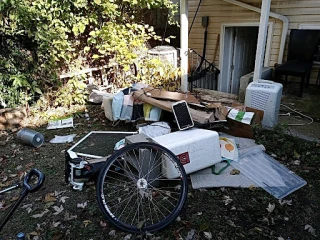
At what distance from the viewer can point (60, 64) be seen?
5281 mm

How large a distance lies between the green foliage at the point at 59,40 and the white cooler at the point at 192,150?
10.1 ft

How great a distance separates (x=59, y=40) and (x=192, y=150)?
3.50 metres

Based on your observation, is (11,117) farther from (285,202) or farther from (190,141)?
(285,202)

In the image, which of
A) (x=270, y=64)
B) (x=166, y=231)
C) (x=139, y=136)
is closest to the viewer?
(x=166, y=231)

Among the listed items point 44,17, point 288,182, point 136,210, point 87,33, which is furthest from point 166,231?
point 87,33

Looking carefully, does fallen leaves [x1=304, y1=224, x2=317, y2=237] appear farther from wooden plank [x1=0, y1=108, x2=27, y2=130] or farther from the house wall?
the house wall

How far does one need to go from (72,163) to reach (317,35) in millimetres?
5873

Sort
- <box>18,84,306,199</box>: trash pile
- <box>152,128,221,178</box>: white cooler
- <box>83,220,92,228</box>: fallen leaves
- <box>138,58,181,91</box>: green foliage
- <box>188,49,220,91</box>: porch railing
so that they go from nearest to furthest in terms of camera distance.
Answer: <box>83,220,92,228</box>: fallen leaves → <box>152,128,221,178</box>: white cooler → <box>18,84,306,199</box>: trash pile → <box>138,58,181,91</box>: green foliage → <box>188,49,220,91</box>: porch railing

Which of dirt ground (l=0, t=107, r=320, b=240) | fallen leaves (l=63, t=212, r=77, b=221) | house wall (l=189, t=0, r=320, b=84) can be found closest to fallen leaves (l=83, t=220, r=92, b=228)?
dirt ground (l=0, t=107, r=320, b=240)

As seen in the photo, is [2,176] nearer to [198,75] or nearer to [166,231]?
[166,231]

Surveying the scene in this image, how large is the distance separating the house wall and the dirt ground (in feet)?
12.8

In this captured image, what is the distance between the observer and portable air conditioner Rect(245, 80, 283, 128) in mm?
Result: 4074

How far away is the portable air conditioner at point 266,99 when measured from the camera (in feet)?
13.4

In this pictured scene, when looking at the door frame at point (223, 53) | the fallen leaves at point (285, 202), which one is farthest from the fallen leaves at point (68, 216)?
the door frame at point (223, 53)
